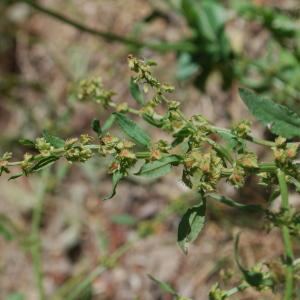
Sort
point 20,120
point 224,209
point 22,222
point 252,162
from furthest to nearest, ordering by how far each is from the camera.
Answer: point 20,120 < point 22,222 < point 224,209 < point 252,162

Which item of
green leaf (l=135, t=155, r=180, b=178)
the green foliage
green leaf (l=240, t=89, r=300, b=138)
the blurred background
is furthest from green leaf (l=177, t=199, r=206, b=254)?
the blurred background

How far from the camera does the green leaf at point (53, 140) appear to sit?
4.37 ft

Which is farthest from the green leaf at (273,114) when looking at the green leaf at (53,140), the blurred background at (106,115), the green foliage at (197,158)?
the blurred background at (106,115)

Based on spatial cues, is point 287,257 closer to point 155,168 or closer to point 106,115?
point 155,168

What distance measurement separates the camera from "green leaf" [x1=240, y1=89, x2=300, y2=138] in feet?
4.70

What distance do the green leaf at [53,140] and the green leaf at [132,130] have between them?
0.54 feet

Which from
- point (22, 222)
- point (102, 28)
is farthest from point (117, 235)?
point (102, 28)

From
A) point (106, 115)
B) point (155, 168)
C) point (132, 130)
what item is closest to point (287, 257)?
point (155, 168)

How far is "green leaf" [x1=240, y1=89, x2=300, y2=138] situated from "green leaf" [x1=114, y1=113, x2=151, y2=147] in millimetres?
261

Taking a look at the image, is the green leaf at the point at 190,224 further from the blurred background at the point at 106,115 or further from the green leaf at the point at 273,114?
the blurred background at the point at 106,115

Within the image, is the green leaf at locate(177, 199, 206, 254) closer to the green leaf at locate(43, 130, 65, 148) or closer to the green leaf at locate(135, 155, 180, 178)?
the green leaf at locate(135, 155, 180, 178)

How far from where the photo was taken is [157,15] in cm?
303

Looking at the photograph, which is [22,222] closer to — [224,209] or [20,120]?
[20,120]

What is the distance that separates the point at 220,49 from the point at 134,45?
451 mm
